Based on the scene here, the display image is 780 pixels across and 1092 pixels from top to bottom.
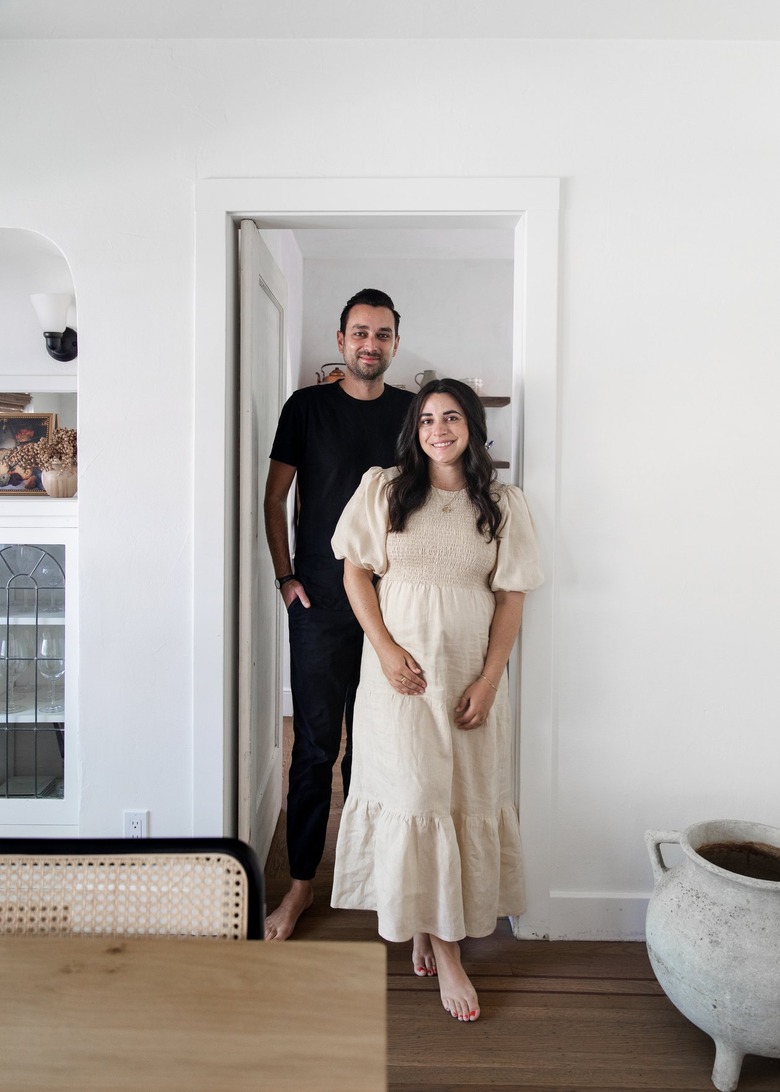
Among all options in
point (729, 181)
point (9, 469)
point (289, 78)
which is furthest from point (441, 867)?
point (289, 78)

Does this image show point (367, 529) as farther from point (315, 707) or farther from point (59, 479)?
point (59, 479)

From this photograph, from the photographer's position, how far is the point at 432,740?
1927 millimetres

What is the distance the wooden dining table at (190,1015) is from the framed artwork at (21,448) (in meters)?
1.87

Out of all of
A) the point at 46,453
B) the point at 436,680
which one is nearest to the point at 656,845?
the point at 436,680

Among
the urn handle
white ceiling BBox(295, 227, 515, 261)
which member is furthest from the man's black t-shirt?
white ceiling BBox(295, 227, 515, 261)

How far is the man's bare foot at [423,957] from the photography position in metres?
2.05

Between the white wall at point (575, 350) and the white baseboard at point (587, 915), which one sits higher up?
the white wall at point (575, 350)

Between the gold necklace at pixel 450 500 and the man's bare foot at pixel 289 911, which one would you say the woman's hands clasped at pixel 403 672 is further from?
the man's bare foot at pixel 289 911

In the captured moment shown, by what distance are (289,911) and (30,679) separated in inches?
43.9

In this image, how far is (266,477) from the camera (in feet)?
8.43

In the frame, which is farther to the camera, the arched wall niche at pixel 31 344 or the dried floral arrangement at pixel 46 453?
the arched wall niche at pixel 31 344

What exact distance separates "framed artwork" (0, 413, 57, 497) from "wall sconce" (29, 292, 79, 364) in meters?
0.23

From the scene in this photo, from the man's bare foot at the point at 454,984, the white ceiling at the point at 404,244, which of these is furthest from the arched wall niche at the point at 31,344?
the man's bare foot at the point at 454,984

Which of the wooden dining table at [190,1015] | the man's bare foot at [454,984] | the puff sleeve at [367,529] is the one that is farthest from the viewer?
the puff sleeve at [367,529]
